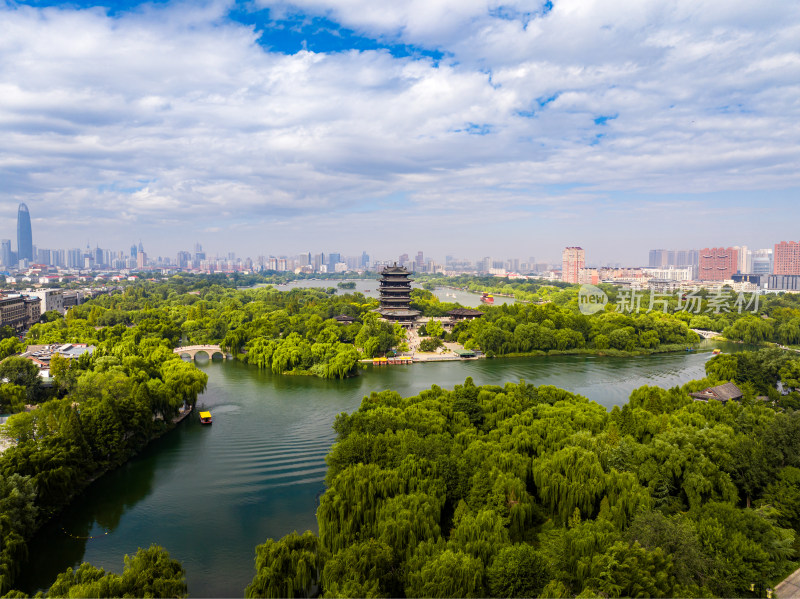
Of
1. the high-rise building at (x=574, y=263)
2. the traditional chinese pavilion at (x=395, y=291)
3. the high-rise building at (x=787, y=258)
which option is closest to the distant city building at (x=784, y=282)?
the high-rise building at (x=787, y=258)

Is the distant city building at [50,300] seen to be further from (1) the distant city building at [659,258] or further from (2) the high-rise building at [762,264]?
(1) the distant city building at [659,258]

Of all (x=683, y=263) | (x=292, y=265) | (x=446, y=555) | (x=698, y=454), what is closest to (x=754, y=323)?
(x=698, y=454)

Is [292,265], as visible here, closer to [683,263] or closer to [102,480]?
[683,263]

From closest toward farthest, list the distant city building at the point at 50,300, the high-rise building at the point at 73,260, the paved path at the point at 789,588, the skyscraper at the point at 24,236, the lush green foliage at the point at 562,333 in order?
the paved path at the point at 789,588, the lush green foliage at the point at 562,333, the distant city building at the point at 50,300, the skyscraper at the point at 24,236, the high-rise building at the point at 73,260

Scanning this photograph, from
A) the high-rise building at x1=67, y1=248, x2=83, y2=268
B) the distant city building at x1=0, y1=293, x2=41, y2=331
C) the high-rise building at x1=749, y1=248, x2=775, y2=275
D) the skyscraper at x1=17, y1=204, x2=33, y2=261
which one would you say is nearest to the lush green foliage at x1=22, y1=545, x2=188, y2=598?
the distant city building at x1=0, y1=293, x2=41, y2=331

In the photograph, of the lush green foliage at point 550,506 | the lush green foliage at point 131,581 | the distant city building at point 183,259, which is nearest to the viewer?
the lush green foliage at point 131,581

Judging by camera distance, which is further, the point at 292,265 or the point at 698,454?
the point at 292,265
